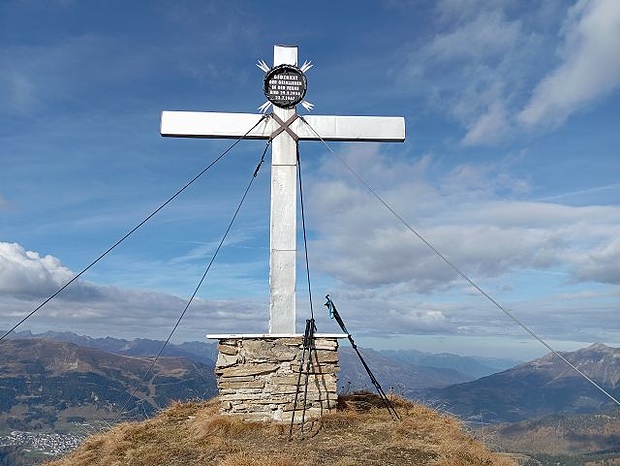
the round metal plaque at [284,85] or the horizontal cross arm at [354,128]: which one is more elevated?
the round metal plaque at [284,85]

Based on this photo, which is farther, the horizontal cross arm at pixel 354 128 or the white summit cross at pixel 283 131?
the horizontal cross arm at pixel 354 128

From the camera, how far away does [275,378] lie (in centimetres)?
1107

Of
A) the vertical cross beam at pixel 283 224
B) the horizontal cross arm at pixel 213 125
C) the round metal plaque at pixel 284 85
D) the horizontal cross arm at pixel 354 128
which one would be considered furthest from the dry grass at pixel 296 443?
the round metal plaque at pixel 284 85

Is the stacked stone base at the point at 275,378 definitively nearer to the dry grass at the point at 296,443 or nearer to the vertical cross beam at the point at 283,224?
the dry grass at the point at 296,443

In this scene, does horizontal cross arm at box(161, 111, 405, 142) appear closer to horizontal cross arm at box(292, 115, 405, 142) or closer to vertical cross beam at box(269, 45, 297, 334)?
horizontal cross arm at box(292, 115, 405, 142)

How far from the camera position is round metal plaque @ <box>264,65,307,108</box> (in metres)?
12.7

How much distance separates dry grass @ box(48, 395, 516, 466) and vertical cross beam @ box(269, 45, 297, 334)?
2.32 m

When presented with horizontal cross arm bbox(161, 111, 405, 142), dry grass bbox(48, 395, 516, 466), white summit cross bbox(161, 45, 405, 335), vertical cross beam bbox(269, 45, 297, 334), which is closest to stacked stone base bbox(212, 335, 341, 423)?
dry grass bbox(48, 395, 516, 466)

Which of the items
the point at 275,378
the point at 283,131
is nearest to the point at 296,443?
the point at 275,378

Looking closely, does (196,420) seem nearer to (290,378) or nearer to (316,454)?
(290,378)

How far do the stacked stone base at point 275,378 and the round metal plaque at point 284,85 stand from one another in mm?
5672

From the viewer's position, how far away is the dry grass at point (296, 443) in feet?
29.3

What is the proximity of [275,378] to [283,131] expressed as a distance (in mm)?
5729

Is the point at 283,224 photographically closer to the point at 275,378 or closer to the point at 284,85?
the point at 284,85
